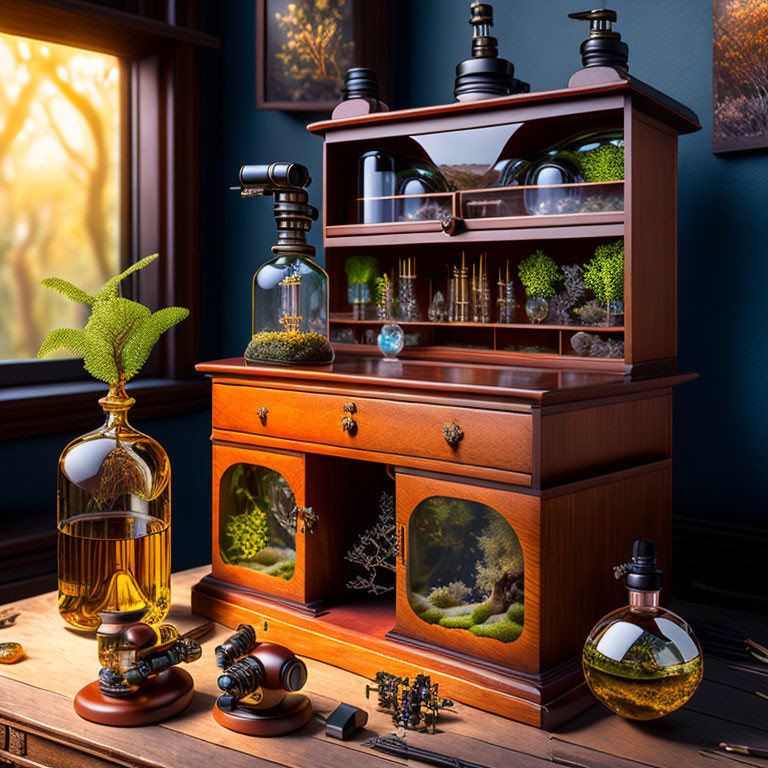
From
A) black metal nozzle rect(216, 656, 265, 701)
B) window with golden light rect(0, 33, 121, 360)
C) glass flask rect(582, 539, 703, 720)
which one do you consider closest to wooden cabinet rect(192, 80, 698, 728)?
glass flask rect(582, 539, 703, 720)

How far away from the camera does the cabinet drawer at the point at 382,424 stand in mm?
1683

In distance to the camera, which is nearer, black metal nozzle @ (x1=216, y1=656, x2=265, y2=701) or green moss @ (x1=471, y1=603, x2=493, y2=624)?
black metal nozzle @ (x1=216, y1=656, x2=265, y2=701)

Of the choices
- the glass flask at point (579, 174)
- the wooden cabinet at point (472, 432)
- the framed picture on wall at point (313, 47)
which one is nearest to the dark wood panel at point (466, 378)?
the wooden cabinet at point (472, 432)

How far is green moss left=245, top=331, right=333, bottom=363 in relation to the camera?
6.89 ft

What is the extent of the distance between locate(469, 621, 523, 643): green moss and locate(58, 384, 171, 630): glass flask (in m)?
0.76

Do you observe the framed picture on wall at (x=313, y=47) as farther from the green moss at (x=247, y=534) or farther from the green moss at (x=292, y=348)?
the green moss at (x=247, y=534)

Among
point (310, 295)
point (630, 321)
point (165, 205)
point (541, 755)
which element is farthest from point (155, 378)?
point (541, 755)

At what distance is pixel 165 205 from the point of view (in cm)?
309

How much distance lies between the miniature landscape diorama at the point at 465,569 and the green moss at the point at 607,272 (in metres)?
0.67

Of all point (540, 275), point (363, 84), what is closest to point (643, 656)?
point (540, 275)

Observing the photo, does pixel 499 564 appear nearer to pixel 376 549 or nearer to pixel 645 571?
pixel 645 571

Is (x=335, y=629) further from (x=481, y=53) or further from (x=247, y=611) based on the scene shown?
(x=481, y=53)

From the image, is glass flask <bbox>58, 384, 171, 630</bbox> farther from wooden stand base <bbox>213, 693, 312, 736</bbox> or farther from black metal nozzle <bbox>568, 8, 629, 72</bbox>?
black metal nozzle <bbox>568, 8, 629, 72</bbox>

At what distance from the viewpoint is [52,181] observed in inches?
115
